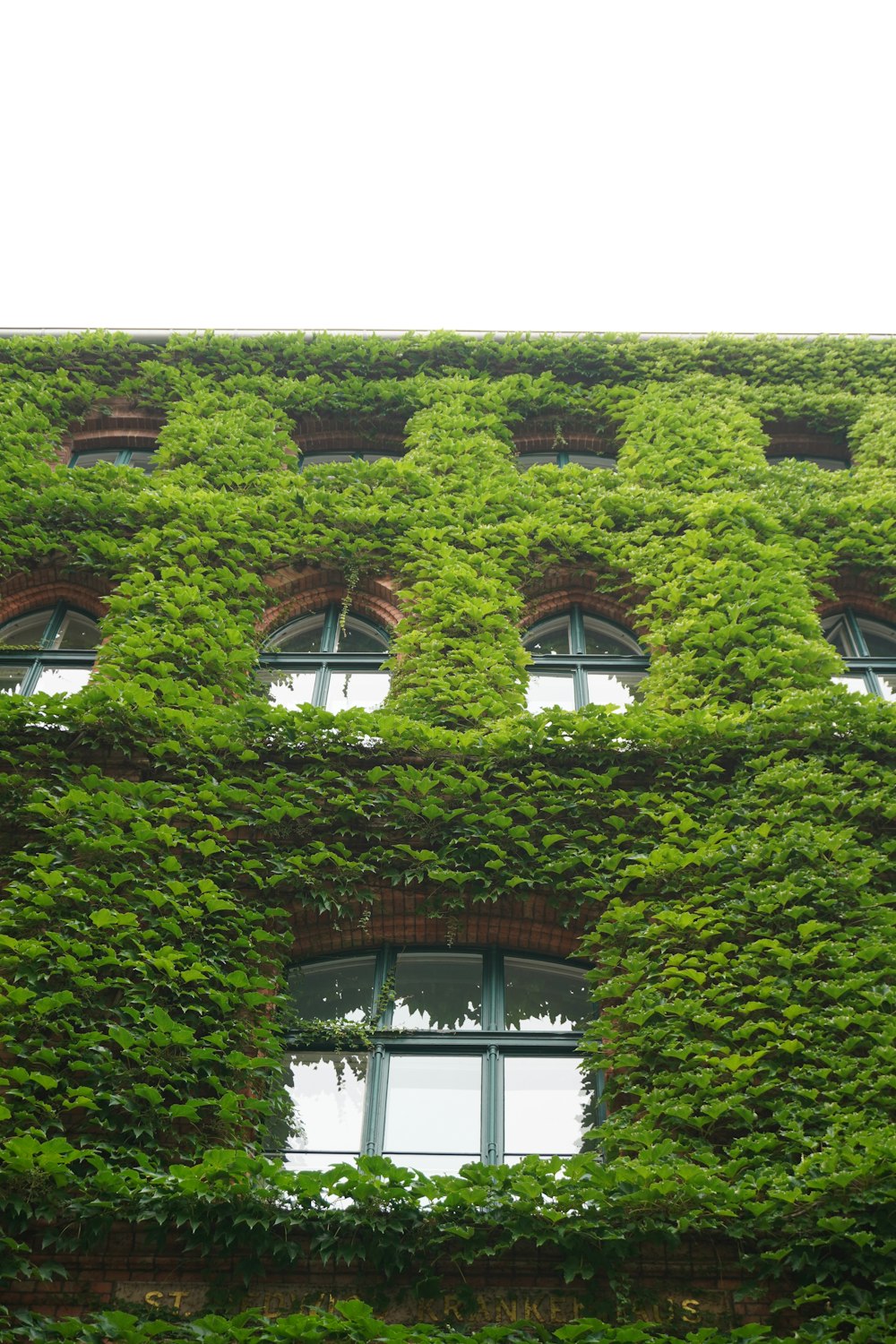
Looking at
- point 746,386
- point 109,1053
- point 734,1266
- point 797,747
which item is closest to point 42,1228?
point 109,1053

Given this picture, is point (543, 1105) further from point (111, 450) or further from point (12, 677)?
point (111, 450)

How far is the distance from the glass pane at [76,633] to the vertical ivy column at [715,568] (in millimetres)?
5856

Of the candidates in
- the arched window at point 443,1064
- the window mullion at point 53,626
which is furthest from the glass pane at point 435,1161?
the window mullion at point 53,626

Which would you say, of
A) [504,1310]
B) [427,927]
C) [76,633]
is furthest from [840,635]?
[504,1310]

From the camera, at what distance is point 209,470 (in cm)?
1634

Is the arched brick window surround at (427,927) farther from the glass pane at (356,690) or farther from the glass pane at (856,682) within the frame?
the glass pane at (856,682)

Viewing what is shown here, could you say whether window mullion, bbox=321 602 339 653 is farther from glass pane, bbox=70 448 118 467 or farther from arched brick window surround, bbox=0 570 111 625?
glass pane, bbox=70 448 118 467

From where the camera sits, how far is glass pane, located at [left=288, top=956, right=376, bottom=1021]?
1053cm

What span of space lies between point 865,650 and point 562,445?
17.6 ft

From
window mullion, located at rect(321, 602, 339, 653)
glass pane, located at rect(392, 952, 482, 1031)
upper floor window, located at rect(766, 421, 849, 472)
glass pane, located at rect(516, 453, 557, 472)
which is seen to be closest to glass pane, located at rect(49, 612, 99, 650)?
window mullion, located at rect(321, 602, 339, 653)

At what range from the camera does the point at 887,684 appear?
47.3 feet

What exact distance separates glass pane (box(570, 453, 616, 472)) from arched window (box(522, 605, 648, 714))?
3.71m

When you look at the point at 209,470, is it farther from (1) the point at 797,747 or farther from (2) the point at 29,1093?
(2) the point at 29,1093

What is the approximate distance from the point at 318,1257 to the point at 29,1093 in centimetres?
219
